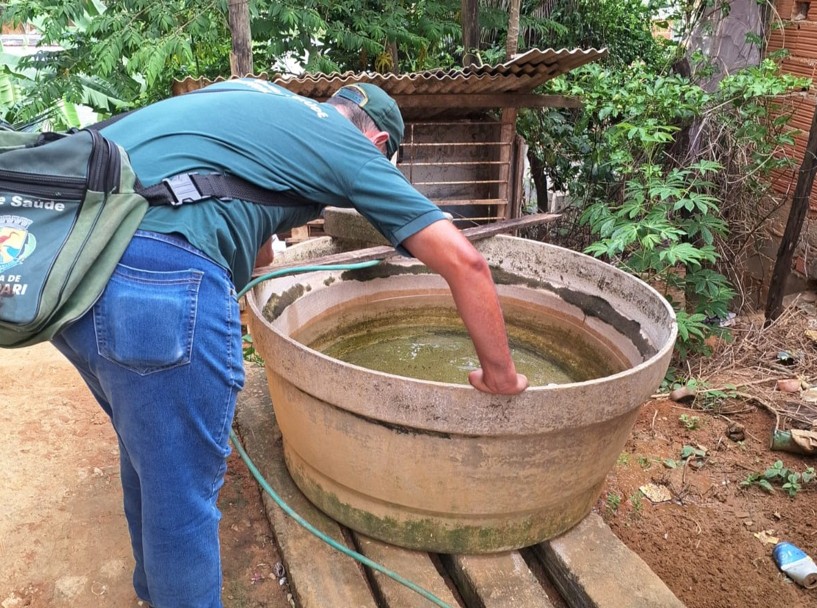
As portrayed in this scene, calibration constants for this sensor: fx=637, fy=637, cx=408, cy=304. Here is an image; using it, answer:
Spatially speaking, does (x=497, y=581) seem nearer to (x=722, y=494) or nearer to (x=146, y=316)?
(x=722, y=494)

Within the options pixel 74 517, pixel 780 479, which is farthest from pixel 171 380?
pixel 780 479

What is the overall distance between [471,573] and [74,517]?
1770 mm

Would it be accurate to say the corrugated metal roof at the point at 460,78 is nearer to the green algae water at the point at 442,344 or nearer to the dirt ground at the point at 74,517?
the green algae water at the point at 442,344

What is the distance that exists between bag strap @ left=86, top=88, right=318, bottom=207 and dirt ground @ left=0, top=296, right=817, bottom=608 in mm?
1619

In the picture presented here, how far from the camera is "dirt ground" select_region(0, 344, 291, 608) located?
248cm

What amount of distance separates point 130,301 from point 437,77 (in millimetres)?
3159

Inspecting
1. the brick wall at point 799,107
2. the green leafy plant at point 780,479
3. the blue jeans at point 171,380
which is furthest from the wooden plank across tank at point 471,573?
the brick wall at point 799,107

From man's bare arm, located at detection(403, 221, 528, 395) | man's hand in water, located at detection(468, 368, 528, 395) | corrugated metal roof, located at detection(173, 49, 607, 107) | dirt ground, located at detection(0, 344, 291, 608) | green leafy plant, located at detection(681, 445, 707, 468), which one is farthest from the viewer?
corrugated metal roof, located at detection(173, 49, 607, 107)

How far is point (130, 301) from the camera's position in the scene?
154 cm

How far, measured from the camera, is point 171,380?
1607mm

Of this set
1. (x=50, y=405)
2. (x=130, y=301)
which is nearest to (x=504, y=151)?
(x=50, y=405)

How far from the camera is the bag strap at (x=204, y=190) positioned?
1.59 metres

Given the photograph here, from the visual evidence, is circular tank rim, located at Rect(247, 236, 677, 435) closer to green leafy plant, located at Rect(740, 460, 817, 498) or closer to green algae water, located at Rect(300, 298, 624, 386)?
green algae water, located at Rect(300, 298, 624, 386)

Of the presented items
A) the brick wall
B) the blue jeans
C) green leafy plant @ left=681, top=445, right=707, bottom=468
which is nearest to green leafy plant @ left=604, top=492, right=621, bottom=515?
green leafy plant @ left=681, top=445, right=707, bottom=468
